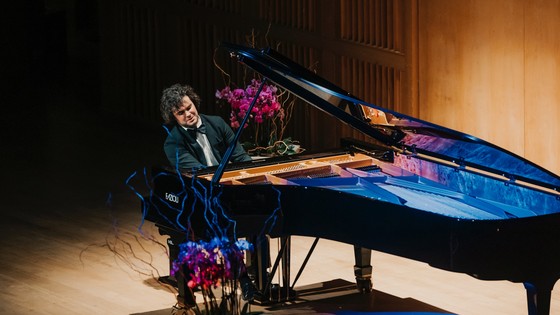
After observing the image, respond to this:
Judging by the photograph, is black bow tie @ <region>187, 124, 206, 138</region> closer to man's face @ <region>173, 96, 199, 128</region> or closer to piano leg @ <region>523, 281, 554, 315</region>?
man's face @ <region>173, 96, 199, 128</region>

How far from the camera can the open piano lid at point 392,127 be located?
505 centimetres

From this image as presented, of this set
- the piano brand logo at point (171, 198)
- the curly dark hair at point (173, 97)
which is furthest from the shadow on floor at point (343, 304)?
the curly dark hair at point (173, 97)

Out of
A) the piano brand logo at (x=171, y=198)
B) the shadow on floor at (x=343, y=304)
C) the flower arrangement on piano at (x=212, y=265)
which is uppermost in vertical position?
the flower arrangement on piano at (x=212, y=265)

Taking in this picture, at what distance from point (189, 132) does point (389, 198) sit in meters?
1.38

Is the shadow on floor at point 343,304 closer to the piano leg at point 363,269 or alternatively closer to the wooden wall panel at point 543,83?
the piano leg at point 363,269

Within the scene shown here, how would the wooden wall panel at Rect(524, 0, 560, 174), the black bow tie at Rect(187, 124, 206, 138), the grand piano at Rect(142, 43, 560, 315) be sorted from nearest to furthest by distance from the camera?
1. the grand piano at Rect(142, 43, 560, 315)
2. the black bow tie at Rect(187, 124, 206, 138)
3. the wooden wall panel at Rect(524, 0, 560, 174)

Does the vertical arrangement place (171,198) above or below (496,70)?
below

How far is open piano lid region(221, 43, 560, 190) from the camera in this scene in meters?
5.05

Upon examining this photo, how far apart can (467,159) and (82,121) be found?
680 centimetres

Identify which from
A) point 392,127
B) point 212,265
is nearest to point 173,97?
point 392,127

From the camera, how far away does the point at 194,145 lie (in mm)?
6121

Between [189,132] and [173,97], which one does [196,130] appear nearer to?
[189,132]

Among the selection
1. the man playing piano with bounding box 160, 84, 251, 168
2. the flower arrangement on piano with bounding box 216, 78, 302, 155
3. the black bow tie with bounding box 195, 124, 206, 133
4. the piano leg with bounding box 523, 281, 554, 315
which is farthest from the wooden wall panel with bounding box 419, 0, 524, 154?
the piano leg with bounding box 523, 281, 554, 315

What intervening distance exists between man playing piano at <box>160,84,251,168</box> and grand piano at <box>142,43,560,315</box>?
0.44 meters
